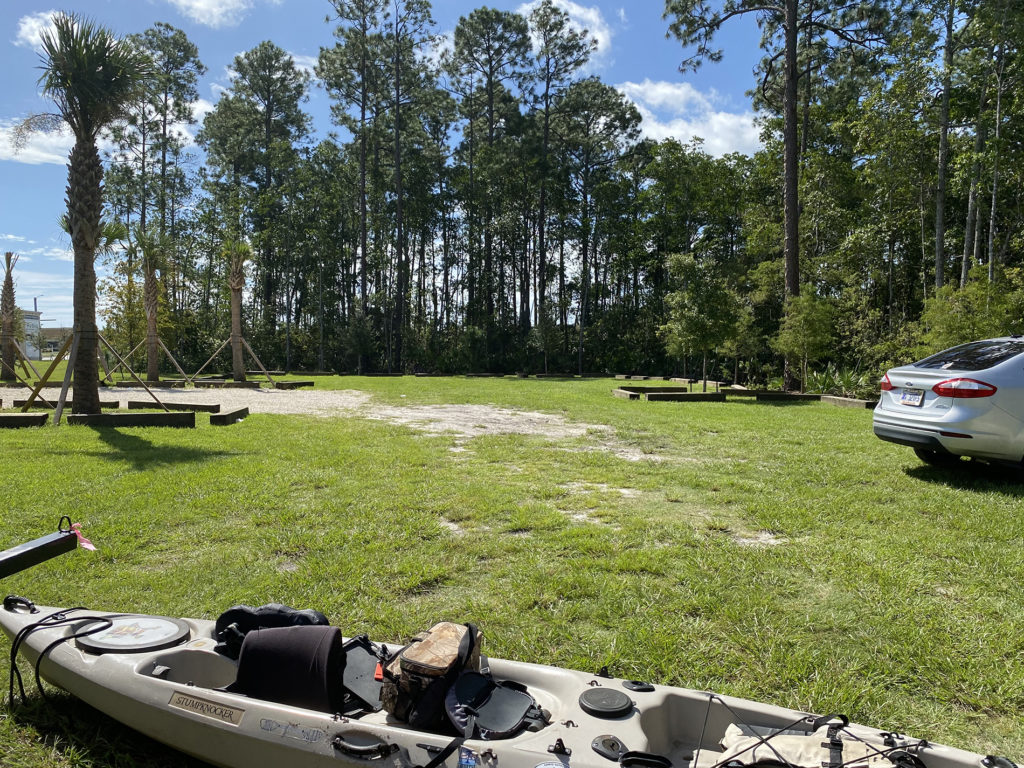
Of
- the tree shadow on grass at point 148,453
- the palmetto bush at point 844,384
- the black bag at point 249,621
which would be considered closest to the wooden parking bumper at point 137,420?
the tree shadow on grass at point 148,453

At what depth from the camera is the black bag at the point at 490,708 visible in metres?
1.94

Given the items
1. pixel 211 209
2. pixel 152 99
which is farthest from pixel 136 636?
pixel 211 209

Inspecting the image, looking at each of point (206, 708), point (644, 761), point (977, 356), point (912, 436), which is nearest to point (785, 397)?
point (977, 356)

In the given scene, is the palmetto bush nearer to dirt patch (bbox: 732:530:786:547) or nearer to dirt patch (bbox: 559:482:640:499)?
dirt patch (bbox: 559:482:640:499)

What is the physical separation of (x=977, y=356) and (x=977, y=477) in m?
1.38

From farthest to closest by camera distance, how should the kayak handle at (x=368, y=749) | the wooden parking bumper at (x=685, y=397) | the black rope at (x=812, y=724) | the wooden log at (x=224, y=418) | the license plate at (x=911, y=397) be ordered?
the wooden parking bumper at (x=685, y=397), the wooden log at (x=224, y=418), the license plate at (x=911, y=397), the kayak handle at (x=368, y=749), the black rope at (x=812, y=724)

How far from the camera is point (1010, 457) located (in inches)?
232

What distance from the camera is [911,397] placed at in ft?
21.3

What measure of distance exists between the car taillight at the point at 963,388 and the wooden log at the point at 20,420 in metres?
13.4

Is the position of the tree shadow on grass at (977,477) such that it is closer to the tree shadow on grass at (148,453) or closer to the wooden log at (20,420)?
the tree shadow on grass at (148,453)

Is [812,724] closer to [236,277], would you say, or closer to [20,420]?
[20,420]

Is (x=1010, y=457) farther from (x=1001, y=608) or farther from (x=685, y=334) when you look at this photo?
(x=685, y=334)

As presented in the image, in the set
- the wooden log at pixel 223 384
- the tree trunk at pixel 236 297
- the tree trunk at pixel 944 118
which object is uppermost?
the tree trunk at pixel 944 118

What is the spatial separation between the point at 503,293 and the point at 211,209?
2034 centimetres
